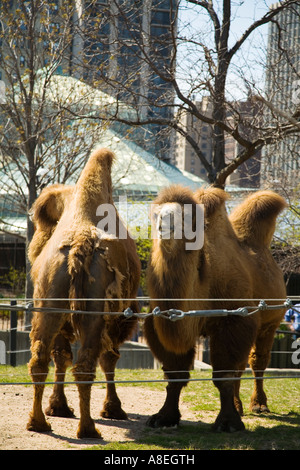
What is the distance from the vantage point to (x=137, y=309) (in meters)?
7.80

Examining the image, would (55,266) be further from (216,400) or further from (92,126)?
(92,126)

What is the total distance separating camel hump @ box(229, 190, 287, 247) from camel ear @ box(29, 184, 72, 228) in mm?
2297

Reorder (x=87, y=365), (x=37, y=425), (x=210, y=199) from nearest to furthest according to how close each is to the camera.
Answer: (x=87, y=365)
(x=37, y=425)
(x=210, y=199)

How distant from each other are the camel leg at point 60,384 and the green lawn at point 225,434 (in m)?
0.43

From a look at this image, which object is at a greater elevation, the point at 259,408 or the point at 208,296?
the point at 208,296

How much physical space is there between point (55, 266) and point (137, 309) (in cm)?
166

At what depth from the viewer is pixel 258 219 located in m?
8.55

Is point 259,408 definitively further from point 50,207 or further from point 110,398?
point 50,207

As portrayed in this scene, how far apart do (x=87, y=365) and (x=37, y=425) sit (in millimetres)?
869

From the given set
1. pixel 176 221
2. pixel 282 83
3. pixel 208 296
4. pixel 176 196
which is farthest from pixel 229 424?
pixel 282 83

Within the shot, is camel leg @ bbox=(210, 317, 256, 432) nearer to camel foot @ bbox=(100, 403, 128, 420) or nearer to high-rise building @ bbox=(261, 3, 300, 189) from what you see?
camel foot @ bbox=(100, 403, 128, 420)

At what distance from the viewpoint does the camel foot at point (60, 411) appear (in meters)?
7.35

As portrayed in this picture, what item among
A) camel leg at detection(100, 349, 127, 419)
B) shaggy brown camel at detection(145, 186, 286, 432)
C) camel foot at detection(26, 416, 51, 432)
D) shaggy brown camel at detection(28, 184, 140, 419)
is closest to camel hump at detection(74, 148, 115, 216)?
shaggy brown camel at detection(28, 184, 140, 419)
